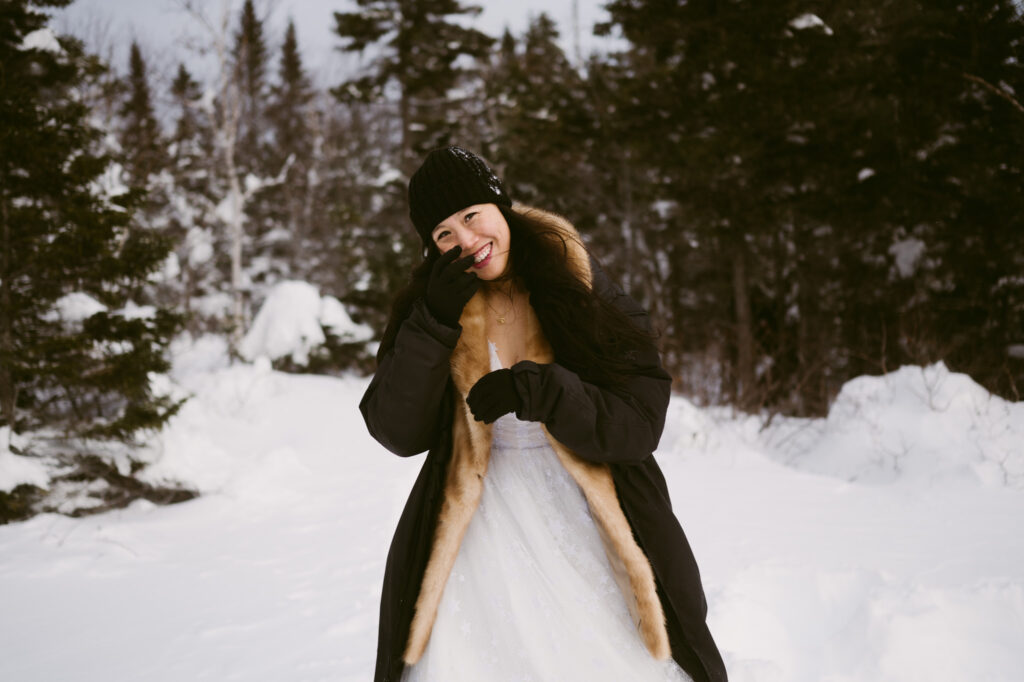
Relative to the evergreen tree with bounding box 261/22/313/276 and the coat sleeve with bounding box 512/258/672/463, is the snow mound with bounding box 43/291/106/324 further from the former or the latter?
the evergreen tree with bounding box 261/22/313/276

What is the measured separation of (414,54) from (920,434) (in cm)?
1443

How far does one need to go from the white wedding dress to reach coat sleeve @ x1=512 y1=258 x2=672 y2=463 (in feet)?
0.90

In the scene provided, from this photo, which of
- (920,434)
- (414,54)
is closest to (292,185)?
(414,54)

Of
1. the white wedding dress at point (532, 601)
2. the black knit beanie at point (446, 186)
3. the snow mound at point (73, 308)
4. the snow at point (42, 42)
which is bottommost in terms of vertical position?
the white wedding dress at point (532, 601)

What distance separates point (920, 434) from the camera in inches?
212

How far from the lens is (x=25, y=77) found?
621 cm

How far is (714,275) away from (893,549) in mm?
11017

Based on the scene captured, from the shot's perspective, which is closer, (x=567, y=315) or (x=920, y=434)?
(x=567, y=315)

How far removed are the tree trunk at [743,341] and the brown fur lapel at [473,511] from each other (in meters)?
7.46

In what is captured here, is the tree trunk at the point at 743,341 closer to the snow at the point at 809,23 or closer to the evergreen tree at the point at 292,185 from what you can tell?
the snow at the point at 809,23

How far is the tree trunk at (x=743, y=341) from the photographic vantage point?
8.70 m

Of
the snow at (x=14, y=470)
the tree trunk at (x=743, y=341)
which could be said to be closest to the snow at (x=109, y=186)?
the snow at (x=14, y=470)

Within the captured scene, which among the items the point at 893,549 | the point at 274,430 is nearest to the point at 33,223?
the point at 274,430

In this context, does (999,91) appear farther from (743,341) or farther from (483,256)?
(483,256)
